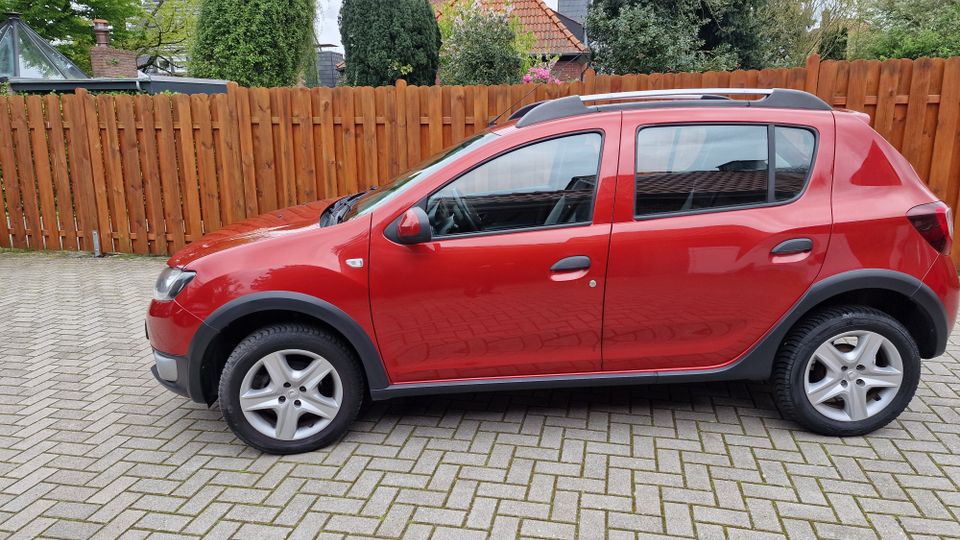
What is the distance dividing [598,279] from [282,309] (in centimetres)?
159

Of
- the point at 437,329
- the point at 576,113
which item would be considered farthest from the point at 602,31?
the point at 437,329

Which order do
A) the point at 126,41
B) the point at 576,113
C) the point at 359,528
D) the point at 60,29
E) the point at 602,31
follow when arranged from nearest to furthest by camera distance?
the point at 359,528, the point at 576,113, the point at 602,31, the point at 60,29, the point at 126,41

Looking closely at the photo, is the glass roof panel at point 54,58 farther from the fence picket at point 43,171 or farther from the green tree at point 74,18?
the green tree at point 74,18

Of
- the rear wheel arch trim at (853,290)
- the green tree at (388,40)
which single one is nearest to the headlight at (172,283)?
the rear wheel arch trim at (853,290)

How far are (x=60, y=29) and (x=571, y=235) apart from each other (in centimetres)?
2941

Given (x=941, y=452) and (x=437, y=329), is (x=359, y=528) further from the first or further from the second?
(x=941, y=452)

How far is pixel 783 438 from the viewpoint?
3.57 metres

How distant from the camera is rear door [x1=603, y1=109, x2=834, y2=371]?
3.34m

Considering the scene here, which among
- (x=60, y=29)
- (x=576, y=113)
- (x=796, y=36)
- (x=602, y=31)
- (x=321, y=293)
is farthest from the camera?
(x=60, y=29)

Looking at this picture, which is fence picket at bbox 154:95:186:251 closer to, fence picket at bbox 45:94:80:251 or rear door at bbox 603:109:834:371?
fence picket at bbox 45:94:80:251

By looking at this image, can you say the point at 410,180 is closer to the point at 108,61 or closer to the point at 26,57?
the point at 26,57

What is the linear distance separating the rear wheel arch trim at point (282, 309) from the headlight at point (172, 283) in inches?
9.7

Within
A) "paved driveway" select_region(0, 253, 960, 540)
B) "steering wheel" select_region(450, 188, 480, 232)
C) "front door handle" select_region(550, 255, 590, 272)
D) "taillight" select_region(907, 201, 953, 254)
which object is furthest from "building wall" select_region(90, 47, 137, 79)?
"taillight" select_region(907, 201, 953, 254)

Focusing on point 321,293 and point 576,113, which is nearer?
point 321,293
